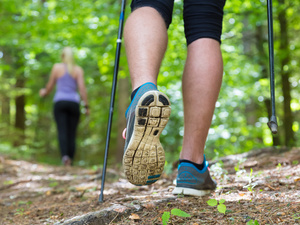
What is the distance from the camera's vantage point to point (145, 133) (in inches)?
53.6

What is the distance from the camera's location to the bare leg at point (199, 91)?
167cm

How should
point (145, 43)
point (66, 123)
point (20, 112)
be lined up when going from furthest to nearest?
point (20, 112) → point (66, 123) → point (145, 43)

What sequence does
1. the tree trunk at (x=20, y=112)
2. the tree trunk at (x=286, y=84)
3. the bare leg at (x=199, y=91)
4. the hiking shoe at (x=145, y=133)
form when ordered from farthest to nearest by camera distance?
the tree trunk at (x=20, y=112)
the tree trunk at (x=286, y=84)
the bare leg at (x=199, y=91)
the hiking shoe at (x=145, y=133)

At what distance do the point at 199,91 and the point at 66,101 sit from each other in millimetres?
4220

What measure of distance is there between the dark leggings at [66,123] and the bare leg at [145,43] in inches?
163

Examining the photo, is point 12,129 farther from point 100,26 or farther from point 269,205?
point 269,205

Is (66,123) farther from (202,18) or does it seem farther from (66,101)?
(202,18)

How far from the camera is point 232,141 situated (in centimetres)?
712

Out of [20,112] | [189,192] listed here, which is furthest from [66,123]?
[20,112]

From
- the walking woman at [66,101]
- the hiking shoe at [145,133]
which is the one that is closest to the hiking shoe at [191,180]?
the hiking shoe at [145,133]

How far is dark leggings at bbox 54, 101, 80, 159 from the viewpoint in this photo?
5.48 meters

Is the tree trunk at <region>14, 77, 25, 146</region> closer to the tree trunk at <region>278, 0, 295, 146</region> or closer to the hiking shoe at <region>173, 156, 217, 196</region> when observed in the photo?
the tree trunk at <region>278, 0, 295, 146</region>

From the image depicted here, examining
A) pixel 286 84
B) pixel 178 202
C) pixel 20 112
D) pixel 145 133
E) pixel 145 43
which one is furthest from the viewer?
pixel 20 112

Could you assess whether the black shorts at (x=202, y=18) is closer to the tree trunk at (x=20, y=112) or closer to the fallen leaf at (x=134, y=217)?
the fallen leaf at (x=134, y=217)
